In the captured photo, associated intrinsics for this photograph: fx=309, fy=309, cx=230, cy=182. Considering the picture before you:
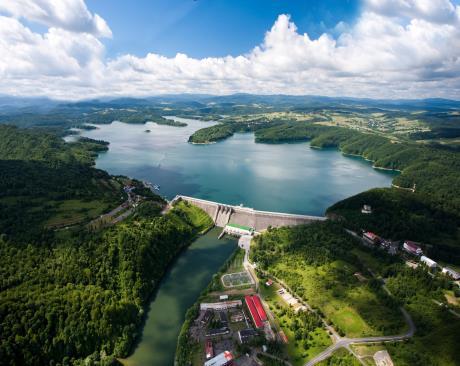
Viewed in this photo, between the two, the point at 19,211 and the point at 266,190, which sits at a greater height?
the point at 19,211

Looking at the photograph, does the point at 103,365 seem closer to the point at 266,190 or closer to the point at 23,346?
the point at 23,346

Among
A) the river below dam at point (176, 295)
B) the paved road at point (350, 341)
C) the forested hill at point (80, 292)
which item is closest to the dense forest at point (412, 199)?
the paved road at point (350, 341)

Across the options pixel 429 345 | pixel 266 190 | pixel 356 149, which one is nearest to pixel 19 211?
pixel 266 190

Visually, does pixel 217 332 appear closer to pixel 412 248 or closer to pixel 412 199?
pixel 412 248

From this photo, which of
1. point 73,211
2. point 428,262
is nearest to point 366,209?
point 428,262

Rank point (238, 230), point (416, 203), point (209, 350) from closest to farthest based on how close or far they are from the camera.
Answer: point (209, 350) < point (238, 230) < point (416, 203)
